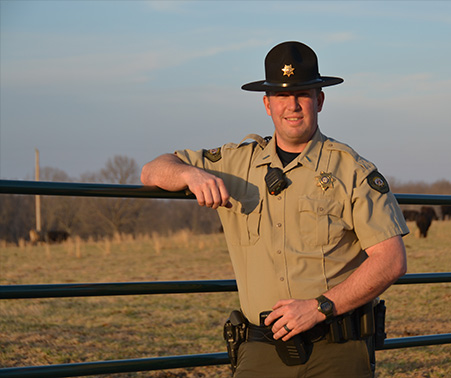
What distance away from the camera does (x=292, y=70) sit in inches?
101

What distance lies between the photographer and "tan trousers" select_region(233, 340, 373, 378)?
2.42 metres

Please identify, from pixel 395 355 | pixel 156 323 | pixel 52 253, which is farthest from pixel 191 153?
pixel 52 253

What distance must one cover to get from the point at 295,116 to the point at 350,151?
0.26 meters

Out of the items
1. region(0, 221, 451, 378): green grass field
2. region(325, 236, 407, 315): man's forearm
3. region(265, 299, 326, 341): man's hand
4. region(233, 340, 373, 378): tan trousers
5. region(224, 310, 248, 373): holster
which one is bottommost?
region(0, 221, 451, 378): green grass field

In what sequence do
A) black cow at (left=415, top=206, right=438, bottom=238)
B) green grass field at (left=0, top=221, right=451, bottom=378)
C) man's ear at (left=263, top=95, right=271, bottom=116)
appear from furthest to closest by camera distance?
black cow at (left=415, top=206, right=438, bottom=238) < green grass field at (left=0, top=221, right=451, bottom=378) < man's ear at (left=263, top=95, right=271, bottom=116)

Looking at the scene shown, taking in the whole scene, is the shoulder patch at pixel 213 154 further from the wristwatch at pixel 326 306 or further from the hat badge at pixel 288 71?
the wristwatch at pixel 326 306

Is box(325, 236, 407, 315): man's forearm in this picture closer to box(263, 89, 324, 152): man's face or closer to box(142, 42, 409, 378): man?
box(142, 42, 409, 378): man

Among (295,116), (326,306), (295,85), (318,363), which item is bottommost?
(318,363)

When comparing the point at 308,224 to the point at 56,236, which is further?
the point at 56,236

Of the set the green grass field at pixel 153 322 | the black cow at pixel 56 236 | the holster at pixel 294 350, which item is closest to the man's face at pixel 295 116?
the holster at pixel 294 350

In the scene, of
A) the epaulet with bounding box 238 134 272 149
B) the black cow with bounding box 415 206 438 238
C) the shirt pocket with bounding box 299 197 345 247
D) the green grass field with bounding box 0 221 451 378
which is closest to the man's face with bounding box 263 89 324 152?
the epaulet with bounding box 238 134 272 149

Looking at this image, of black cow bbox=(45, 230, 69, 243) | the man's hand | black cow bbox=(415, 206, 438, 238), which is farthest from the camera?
black cow bbox=(45, 230, 69, 243)

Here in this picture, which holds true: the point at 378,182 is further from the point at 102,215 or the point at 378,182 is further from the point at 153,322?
the point at 102,215

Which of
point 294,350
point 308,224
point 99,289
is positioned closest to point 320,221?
point 308,224
